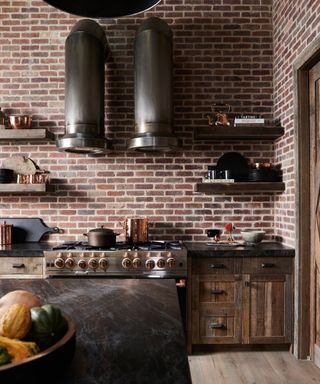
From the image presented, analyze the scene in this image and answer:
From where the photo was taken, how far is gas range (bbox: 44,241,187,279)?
131 inches

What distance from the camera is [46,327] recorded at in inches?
40.1

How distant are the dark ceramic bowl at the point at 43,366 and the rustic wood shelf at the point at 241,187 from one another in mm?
2856

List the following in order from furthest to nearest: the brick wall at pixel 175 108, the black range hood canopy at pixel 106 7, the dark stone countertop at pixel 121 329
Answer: the brick wall at pixel 175 108 → the black range hood canopy at pixel 106 7 → the dark stone countertop at pixel 121 329

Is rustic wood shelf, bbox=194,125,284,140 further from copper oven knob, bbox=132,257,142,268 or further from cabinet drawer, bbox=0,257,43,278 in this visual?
cabinet drawer, bbox=0,257,43,278

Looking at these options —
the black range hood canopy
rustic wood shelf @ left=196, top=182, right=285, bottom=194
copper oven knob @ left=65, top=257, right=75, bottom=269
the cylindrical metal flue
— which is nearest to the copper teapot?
rustic wood shelf @ left=196, top=182, right=285, bottom=194

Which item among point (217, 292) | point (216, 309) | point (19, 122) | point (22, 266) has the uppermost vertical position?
point (19, 122)

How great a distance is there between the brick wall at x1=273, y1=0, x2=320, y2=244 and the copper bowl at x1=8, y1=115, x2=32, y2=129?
94.5 inches

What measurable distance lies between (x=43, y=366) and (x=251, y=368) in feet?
8.52

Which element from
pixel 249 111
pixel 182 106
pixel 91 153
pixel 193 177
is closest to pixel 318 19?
pixel 249 111

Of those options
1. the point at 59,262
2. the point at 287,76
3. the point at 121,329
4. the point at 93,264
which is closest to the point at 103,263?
the point at 93,264

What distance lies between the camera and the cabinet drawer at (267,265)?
3.40 meters

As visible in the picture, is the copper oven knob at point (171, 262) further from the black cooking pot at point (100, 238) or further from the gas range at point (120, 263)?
the black cooking pot at point (100, 238)

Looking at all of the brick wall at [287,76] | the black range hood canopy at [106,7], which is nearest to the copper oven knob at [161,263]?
the brick wall at [287,76]

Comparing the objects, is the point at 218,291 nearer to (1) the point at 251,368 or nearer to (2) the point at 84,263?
(1) the point at 251,368
